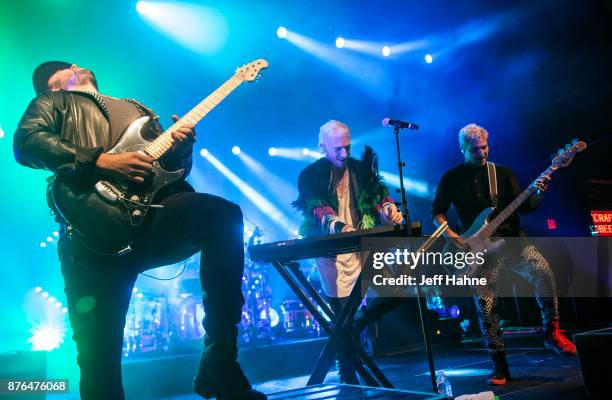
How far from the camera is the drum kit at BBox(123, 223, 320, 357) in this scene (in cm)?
664

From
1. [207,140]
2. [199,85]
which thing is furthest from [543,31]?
[207,140]

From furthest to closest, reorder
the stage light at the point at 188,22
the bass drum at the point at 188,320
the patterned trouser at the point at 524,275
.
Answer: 1. the stage light at the point at 188,22
2. the bass drum at the point at 188,320
3. the patterned trouser at the point at 524,275

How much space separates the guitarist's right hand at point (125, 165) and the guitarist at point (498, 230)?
9.81 ft

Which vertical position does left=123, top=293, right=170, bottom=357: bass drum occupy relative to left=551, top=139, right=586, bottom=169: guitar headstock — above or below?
below

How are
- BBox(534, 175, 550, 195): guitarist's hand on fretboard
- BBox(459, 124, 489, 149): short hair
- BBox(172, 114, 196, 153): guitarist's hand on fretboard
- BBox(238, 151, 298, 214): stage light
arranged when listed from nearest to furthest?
BBox(172, 114, 196, 153): guitarist's hand on fretboard < BBox(534, 175, 550, 195): guitarist's hand on fretboard < BBox(459, 124, 489, 149): short hair < BBox(238, 151, 298, 214): stage light

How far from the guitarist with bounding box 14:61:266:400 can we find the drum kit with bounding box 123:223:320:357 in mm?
4732

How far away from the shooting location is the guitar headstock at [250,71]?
266 centimetres

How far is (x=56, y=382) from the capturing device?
3.54m

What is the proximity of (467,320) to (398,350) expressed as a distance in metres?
2.15

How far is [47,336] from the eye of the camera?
28.0ft

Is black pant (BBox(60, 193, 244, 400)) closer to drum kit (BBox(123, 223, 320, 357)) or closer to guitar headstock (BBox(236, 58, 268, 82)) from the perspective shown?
guitar headstock (BBox(236, 58, 268, 82))

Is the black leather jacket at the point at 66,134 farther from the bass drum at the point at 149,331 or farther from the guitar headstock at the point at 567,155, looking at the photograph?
the bass drum at the point at 149,331

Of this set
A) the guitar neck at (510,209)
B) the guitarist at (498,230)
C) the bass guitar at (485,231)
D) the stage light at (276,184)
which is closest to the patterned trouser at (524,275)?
the guitarist at (498,230)

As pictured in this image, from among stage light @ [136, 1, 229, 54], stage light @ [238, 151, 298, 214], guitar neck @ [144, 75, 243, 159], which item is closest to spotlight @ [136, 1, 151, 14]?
→ stage light @ [136, 1, 229, 54]
